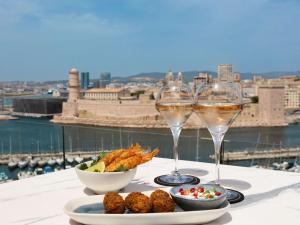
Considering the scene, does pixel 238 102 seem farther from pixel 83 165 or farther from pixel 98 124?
pixel 98 124

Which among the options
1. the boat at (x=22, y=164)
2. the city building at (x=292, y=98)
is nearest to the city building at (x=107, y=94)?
the city building at (x=292, y=98)

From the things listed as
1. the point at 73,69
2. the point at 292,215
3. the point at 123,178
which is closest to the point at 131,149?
the point at 123,178

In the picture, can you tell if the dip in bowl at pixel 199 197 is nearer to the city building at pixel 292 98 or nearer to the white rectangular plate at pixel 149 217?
the white rectangular plate at pixel 149 217

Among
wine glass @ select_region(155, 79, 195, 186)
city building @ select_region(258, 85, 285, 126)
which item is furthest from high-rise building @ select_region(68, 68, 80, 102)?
wine glass @ select_region(155, 79, 195, 186)

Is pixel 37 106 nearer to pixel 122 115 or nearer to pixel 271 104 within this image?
pixel 122 115

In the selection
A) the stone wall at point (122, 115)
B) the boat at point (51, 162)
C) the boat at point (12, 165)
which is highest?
the stone wall at point (122, 115)

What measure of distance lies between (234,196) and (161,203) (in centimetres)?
18

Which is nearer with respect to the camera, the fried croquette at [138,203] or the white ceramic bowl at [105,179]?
the fried croquette at [138,203]

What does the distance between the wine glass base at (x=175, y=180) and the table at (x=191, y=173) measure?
2cm

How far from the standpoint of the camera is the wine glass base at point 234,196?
605 mm

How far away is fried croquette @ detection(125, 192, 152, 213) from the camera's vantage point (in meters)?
0.50

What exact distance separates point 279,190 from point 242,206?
13 centimetres

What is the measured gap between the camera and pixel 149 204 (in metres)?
0.51

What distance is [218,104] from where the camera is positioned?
603mm
